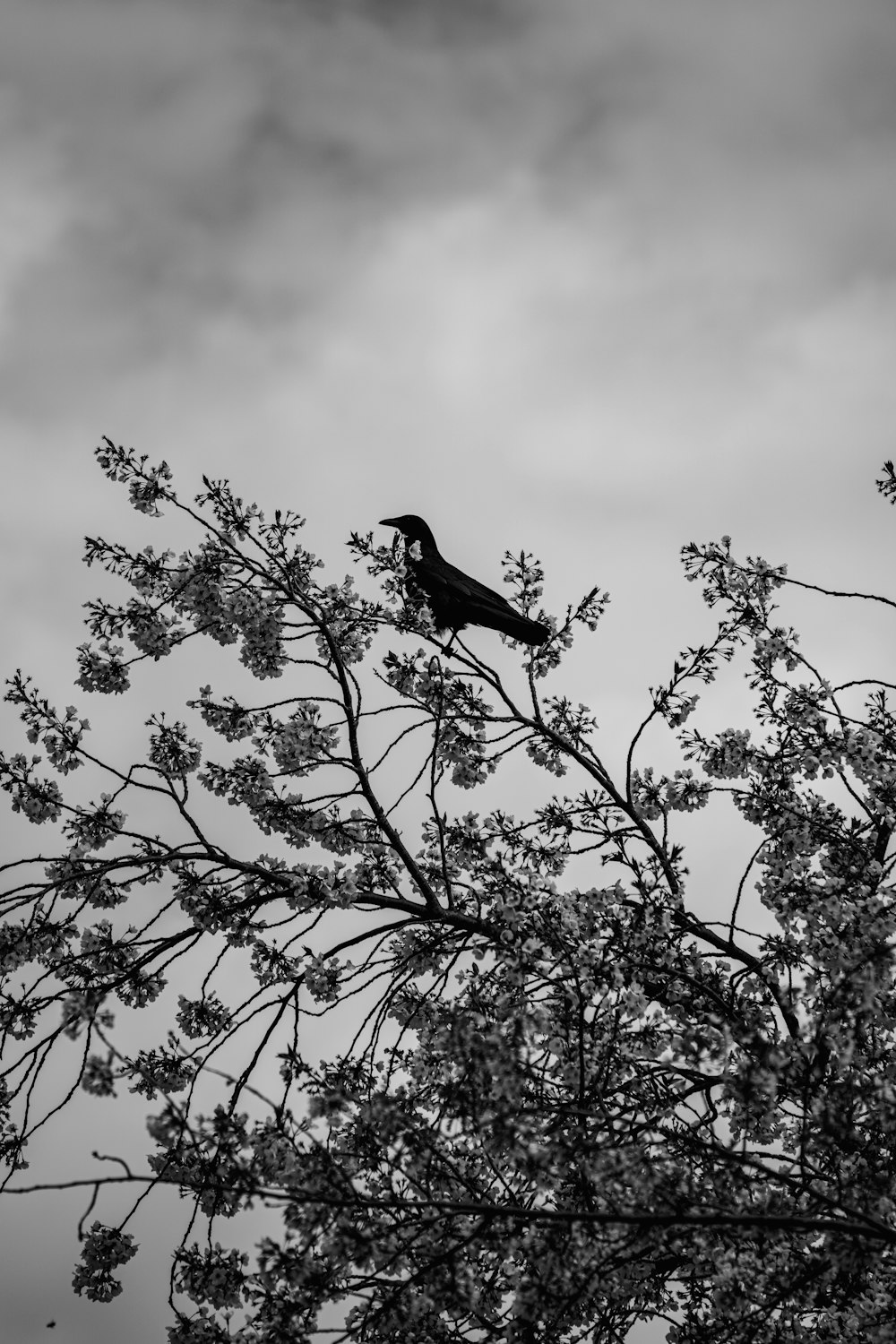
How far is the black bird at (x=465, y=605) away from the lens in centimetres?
855

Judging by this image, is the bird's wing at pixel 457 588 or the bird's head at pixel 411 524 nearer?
the bird's wing at pixel 457 588

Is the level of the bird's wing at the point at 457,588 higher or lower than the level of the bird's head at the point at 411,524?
lower

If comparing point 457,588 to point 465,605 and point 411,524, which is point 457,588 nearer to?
point 465,605

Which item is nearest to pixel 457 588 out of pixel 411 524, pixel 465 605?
pixel 465 605

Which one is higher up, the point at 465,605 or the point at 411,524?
the point at 411,524

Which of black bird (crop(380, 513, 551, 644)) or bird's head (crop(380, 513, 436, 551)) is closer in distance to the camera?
black bird (crop(380, 513, 551, 644))

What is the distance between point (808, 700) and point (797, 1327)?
3297 millimetres

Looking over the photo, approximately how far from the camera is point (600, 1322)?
558 cm

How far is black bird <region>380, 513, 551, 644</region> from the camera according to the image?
855 cm

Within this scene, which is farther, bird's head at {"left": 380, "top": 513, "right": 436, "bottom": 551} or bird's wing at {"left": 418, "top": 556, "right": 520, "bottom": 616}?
bird's head at {"left": 380, "top": 513, "right": 436, "bottom": 551}

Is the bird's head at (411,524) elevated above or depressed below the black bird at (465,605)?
above

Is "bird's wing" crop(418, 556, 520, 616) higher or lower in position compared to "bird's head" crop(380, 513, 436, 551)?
lower

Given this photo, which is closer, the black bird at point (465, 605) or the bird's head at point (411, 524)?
the black bird at point (465, 605)

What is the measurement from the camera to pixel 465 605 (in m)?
8.98
